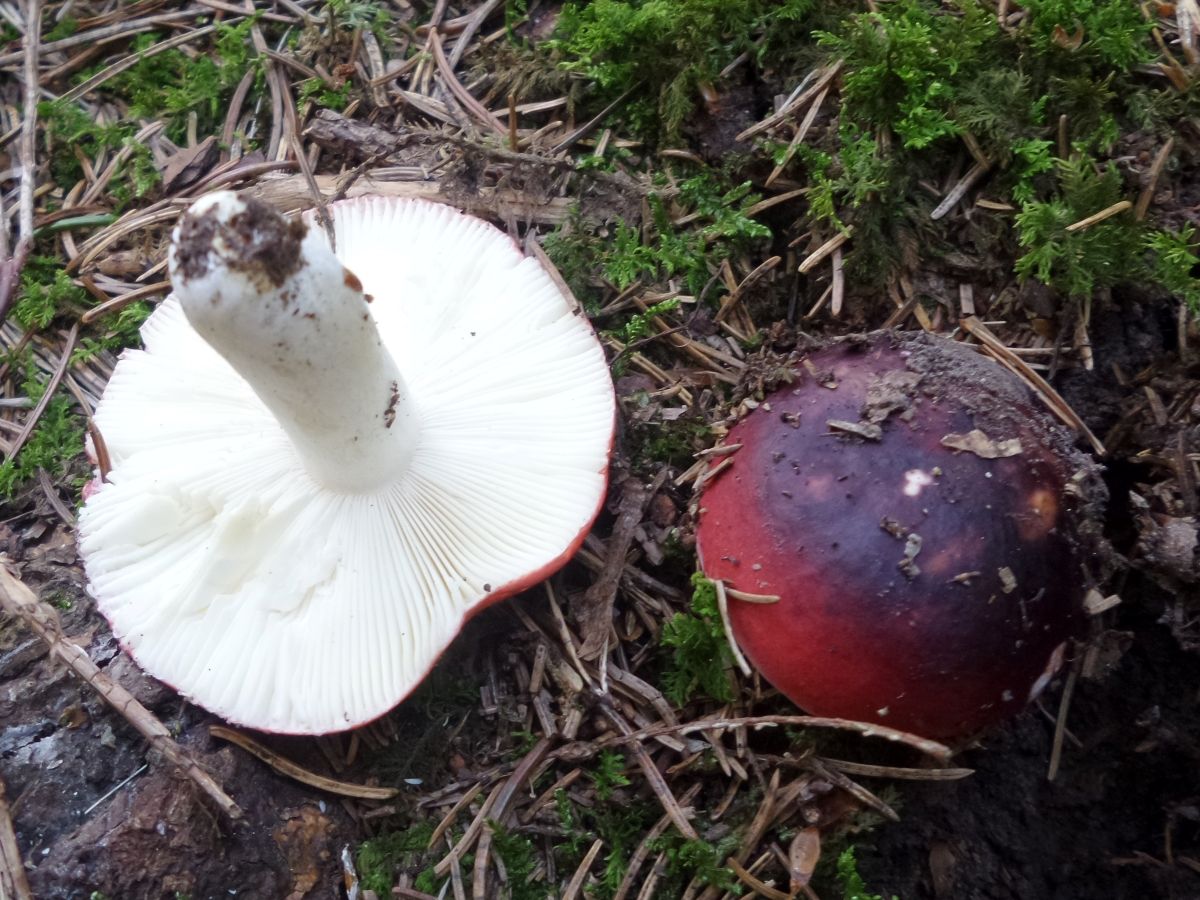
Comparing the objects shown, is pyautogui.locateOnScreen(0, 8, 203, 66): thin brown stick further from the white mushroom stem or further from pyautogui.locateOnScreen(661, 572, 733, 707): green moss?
pyautogui.locateOnScreen(661, 572, 733, 707): green moss

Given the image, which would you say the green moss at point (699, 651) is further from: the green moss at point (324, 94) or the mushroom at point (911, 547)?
the green moss at point (324, 94)

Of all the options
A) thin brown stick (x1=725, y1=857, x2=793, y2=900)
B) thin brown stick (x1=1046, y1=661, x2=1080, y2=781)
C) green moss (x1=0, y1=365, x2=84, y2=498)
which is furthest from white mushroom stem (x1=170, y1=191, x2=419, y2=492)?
thin brown stick (x1=1046, y1=661, x2=1080, y2=781)

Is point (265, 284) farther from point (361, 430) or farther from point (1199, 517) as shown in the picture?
point (1199, 517)

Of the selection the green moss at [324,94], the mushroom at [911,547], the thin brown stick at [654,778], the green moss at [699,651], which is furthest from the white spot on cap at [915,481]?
the green moss at [324,94]

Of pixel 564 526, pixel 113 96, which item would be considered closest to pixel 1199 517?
pixel 564 526

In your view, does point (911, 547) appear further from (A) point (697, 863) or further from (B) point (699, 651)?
(A) point (697, 863)

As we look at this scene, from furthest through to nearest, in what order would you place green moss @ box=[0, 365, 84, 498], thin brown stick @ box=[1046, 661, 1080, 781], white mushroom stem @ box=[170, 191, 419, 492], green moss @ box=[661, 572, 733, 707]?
green moss @ box=[0, 365, 84, 498] < thin brown stick @ box=[1046, 661, 1080, 781] < green moss @ box=[661, 572, 733, 707] < white mushroom stem @ box=[170, 191, 419, 492]

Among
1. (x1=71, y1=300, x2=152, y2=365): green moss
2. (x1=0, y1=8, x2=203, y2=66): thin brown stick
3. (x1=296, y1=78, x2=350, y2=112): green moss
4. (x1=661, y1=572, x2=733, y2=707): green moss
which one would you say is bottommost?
(x1=661, y1=572, x2=733, y2=707): green moss

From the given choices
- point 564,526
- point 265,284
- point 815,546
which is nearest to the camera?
point 265,284
